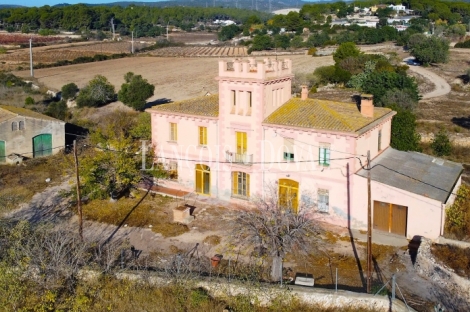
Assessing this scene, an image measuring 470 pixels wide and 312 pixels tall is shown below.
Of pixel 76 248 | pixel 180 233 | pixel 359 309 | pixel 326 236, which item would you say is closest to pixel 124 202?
pixel 180 233

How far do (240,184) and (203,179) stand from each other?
85.7 inches

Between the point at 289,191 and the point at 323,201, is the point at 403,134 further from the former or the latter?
the point at 289,191

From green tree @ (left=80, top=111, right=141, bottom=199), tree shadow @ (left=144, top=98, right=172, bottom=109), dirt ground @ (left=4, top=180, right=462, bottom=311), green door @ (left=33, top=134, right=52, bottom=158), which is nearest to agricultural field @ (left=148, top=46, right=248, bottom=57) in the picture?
tree shadow @ (left=144, top=98, right=172, bottom=109)

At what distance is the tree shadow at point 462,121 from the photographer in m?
42.3

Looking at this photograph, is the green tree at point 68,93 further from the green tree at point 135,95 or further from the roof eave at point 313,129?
the roof eave at point 313,129

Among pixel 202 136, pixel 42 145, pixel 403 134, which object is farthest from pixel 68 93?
pixel 403 134

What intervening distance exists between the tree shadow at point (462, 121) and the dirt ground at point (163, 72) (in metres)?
24.0

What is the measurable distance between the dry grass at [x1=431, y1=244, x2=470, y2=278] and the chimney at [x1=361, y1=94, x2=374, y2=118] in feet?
23.5

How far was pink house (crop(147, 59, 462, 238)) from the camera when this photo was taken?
906 inches

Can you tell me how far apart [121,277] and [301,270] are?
20.7 feet

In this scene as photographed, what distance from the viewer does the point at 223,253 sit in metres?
21.4

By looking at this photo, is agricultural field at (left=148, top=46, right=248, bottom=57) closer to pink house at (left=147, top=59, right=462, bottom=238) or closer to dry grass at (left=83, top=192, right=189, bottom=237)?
pink house at (left=147, top=59, right=462, bottom=238)

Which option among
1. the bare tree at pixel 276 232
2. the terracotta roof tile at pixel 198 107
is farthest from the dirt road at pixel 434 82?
the bare tree at pixel 276 232

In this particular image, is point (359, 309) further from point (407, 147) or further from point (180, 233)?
point (407, 147)
